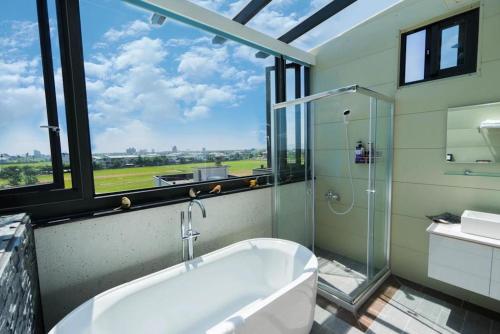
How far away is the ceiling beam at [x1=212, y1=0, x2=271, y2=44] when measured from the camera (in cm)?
197

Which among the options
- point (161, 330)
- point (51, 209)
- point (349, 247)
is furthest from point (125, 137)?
point (349, 247)

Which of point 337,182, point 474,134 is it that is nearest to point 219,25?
point 337,182

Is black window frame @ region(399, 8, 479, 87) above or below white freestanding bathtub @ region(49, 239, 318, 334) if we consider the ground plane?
above

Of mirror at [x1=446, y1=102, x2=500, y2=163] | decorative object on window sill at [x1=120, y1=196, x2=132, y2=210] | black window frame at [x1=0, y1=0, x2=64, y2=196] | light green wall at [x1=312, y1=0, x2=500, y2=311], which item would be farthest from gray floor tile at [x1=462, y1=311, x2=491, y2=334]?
black window frame at [x1=0, y1=0, x2=64, y2=196]

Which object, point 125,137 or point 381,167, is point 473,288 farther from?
point 125,137

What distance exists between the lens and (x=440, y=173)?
2.13 meters

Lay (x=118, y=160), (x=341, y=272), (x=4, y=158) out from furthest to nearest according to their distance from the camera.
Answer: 1. (x=341, y=272)
2. (x=118, y=160)
3. (x=4, y=158)

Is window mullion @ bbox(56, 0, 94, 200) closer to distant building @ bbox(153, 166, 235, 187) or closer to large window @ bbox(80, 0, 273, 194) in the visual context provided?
large window @ bbox(80, 0, 273, 194)

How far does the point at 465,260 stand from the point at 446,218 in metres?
0.39

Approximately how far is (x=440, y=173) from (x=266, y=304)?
199 centimetres

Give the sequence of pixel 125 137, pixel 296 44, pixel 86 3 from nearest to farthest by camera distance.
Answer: pixel 86 3 → pixel 125 137 → pixel 296 44

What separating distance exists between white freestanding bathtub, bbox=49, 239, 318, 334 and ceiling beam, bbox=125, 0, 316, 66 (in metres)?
1.97

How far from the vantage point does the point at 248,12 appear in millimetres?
2098

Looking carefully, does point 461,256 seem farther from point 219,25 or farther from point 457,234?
point 219,25
